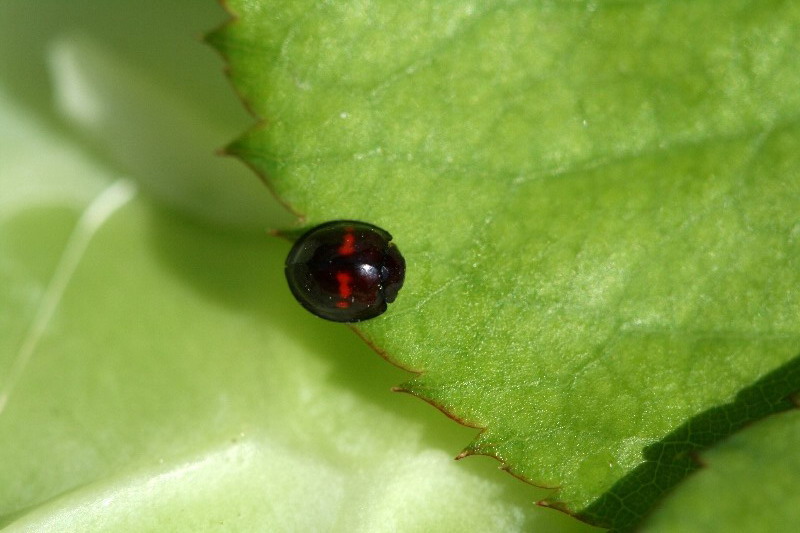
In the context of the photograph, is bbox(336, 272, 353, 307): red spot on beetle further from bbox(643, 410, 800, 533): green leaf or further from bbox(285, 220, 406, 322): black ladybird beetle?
bbox(643, 410, 800, 533): green leaf

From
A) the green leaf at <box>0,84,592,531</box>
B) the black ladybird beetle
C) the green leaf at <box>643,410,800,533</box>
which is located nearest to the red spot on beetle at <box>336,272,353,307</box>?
the black ladybird beetle

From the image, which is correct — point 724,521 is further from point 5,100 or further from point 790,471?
point 5,100

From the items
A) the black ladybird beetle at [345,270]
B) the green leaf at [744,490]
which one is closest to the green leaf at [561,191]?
the black ladybird beetle at [345,270]

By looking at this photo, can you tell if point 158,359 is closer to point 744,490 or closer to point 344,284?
point 344,284

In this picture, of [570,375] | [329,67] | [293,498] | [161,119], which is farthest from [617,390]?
[161,119]

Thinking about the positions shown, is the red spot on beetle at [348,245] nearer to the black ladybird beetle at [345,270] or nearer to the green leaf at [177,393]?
the black ladybird beetle at [345,270]

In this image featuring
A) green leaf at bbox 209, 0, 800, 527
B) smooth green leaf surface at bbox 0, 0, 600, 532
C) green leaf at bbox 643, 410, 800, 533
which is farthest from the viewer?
smooth green leaf surface at bbox 0, 0, 600, 532
